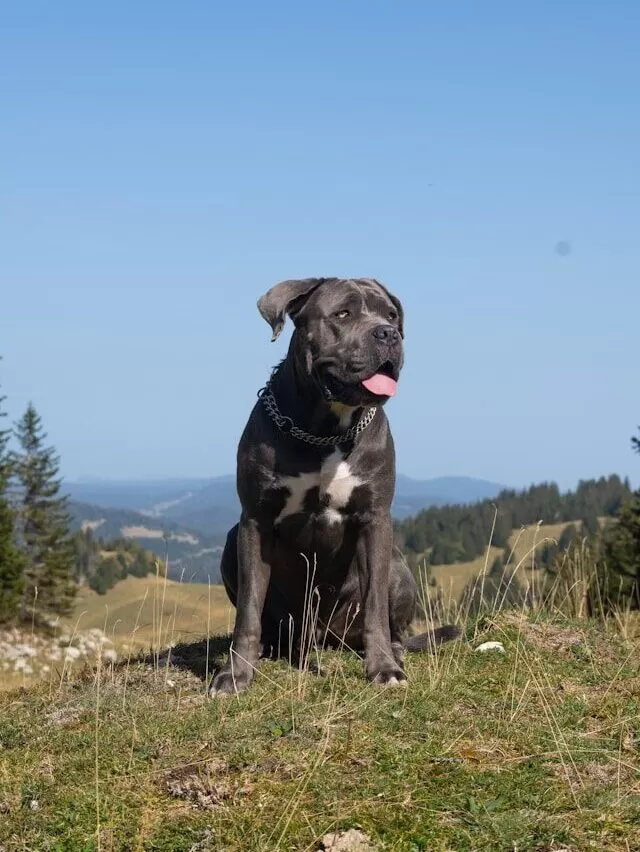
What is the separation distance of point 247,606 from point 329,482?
1.01 m

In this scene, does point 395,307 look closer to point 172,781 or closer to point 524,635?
point 524,635

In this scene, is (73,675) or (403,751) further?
(73,675)

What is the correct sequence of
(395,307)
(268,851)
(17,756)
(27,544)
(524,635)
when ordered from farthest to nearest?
(27,544) < (524,635) < (395,307) < (17,756) < (268,851)

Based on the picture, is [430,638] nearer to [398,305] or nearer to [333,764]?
[398,305]

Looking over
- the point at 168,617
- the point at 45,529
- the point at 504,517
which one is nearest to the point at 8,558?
the point at 45,529

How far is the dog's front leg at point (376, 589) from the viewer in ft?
23.0

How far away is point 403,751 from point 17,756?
199cm

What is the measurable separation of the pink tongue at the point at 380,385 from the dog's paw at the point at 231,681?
2014 millimetres

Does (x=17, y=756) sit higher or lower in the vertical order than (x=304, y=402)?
lower

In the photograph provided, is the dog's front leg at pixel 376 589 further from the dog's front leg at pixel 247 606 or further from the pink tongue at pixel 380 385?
the pink tongue at pixel 380 385

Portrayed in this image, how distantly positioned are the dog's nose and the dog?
7 cm

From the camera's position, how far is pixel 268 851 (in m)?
4.03

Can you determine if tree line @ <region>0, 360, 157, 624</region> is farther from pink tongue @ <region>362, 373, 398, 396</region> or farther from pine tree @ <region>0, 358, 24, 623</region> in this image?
pink tongue @ <region>362, 373, 398, 396</region>

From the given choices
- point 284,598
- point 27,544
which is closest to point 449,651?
point 284,598
